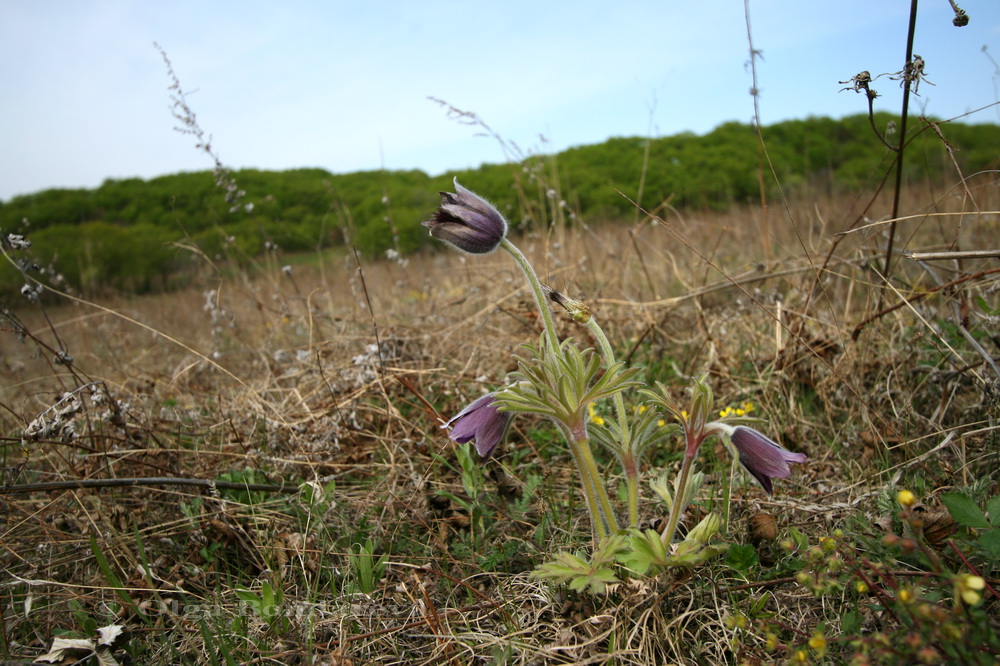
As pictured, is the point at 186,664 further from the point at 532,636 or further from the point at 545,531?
the point at 545,531

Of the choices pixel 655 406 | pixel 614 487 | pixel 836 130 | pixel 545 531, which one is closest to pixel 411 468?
pixel 545 531

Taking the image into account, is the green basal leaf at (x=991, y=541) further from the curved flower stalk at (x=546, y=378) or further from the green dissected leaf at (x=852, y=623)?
the curved flower stalk at (x=546, y=378)

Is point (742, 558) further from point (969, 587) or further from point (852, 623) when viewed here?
point (969, 587)

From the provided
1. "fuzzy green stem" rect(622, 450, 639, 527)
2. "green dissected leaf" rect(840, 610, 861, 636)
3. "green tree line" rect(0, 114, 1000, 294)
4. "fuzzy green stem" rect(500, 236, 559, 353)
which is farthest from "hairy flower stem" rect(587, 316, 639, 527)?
"green tree line" rect(0, 114, 1000, 294)

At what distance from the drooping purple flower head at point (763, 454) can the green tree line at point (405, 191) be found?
26.1 ft

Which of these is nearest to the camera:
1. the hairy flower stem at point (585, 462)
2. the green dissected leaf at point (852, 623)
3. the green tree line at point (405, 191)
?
the green dissected leaf at point (852, 623)

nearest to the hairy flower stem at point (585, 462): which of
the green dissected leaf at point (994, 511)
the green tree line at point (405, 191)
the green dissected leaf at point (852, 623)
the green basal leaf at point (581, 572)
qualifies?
the green basal leaf at point (581, 572)

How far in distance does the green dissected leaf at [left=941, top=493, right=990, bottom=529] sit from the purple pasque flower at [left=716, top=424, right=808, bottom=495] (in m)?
0.28

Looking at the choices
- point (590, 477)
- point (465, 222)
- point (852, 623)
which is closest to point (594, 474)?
→ point (590, 477)

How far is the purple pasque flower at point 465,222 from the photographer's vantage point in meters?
1.34

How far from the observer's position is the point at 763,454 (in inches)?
48.0

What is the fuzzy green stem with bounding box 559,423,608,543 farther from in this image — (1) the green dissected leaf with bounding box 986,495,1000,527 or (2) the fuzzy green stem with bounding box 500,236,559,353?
(1) the green dissected leaf with bounding box 986,495,1000,527

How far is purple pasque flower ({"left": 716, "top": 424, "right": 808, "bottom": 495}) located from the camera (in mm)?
1216

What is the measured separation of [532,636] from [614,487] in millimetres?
647
